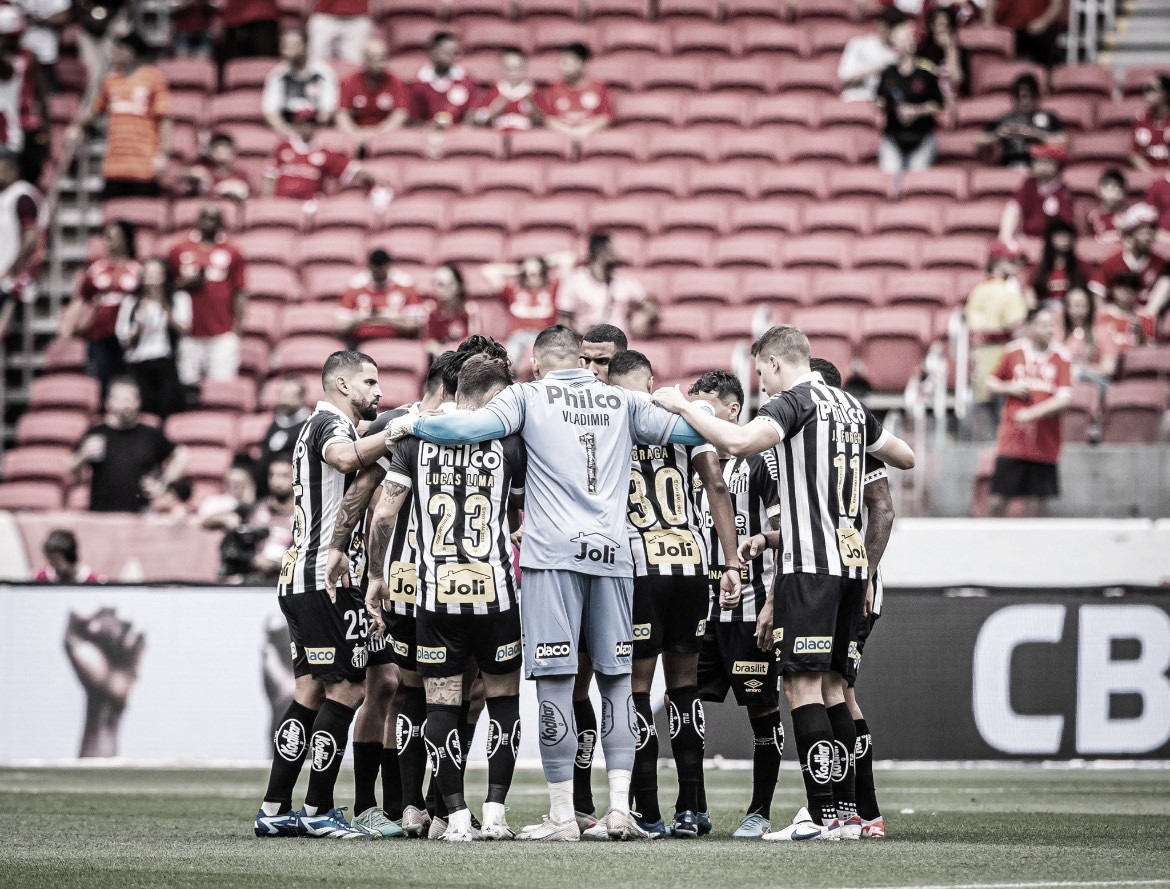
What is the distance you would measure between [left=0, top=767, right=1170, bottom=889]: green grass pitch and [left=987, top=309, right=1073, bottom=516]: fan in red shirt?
3.32 metres

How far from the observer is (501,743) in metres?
7.73

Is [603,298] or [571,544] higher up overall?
[603,298]

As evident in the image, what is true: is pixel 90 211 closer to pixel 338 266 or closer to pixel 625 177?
pixel 338 266

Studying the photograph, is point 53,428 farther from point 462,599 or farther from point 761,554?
point 462,599

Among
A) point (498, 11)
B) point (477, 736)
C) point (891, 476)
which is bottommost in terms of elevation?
point (477, 736)

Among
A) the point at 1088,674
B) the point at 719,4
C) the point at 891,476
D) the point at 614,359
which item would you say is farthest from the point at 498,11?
the point at 614,359

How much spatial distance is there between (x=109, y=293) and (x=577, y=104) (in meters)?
5.27

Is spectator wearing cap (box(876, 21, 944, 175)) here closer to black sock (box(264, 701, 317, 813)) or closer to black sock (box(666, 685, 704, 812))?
black sock (box(666, 685, 704, 812))

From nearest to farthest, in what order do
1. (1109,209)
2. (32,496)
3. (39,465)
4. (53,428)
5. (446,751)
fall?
1. (446,751)
2. (32,496)
3. (39,465)
4. (53,428)
5. (1109,209)

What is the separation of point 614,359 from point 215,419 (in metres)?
8.21

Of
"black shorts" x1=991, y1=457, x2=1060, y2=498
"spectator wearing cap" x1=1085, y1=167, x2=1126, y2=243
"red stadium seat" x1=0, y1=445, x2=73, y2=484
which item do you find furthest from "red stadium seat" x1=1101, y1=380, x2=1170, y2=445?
"red stadium seat" x1=0, y1=445, x2=73, y2=484

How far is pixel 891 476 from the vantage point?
13.0 m

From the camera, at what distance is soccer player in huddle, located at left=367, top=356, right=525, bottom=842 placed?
25.2 ft

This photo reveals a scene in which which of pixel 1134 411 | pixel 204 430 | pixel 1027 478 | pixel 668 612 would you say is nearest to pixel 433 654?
pixel 668 612
